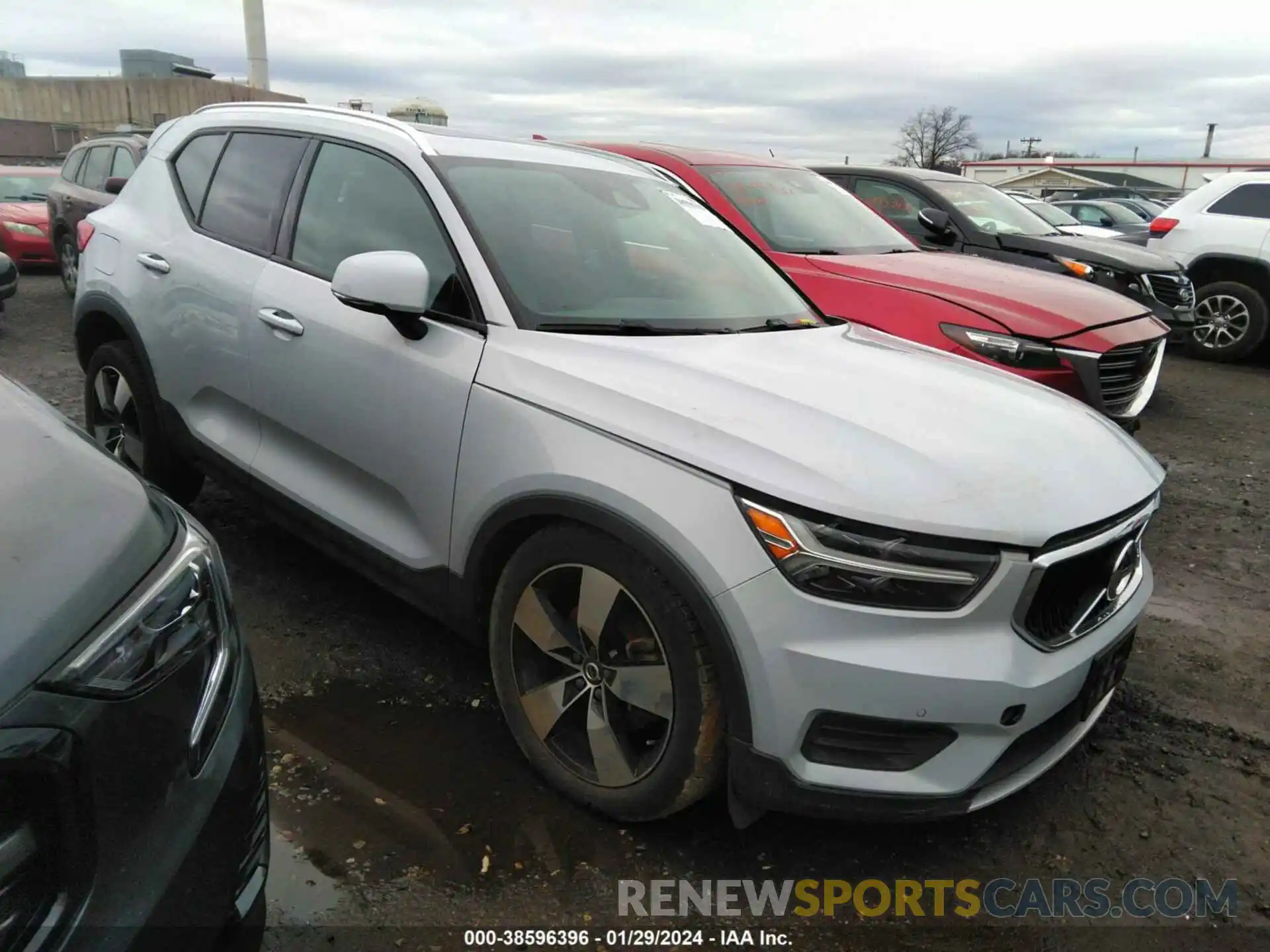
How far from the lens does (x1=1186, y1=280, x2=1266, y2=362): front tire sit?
897cm

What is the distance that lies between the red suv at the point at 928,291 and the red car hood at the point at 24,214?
29.9 feet

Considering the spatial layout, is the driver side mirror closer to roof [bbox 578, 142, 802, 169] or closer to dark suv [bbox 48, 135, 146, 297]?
roof [bbox 578, 142, 802, 169]

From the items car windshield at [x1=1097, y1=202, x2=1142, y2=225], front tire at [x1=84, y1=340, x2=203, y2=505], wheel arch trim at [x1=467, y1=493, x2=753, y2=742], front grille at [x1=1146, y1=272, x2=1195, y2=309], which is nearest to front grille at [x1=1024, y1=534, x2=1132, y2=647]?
wheel arch trim at [x1=467, y1=493, x2=753, y2=742]

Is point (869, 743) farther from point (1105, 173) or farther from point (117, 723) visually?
point (1105, 173)

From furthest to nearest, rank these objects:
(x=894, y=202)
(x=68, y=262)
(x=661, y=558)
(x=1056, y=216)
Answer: (x=1056, y=216) → (x=68, y=262) → (x=894, y=202) → (x=661, y=558)

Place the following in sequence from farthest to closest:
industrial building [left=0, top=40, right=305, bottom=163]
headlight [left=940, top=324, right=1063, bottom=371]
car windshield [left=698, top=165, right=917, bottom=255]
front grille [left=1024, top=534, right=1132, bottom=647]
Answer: industrial building [left=0, top=40, right=305, bottom=163] < car windshield [left=698, top=165, right=917, bottom=255] < headlight [left=940, top=324, right=1063, bottom=371] < front grille [left=1024, top=534, right=1132, bottom=647]

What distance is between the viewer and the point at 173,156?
3.90 metres

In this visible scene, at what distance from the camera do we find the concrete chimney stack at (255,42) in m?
51.0

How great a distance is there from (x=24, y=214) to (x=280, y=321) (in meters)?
11.1

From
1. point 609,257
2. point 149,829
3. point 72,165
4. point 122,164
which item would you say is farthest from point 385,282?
point 72,165

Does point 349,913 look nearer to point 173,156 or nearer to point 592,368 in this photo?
point 592,368


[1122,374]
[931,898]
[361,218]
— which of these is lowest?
[931,898]

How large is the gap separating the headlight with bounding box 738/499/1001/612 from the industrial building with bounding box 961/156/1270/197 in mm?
42282

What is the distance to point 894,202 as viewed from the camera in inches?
305
